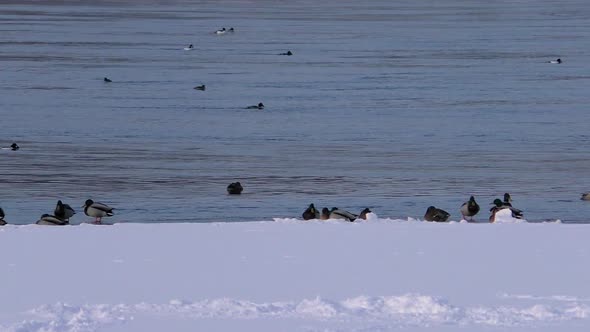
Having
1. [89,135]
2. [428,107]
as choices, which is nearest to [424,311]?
[89,135]

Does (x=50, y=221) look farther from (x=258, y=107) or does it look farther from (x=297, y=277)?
(x=258, y=107)

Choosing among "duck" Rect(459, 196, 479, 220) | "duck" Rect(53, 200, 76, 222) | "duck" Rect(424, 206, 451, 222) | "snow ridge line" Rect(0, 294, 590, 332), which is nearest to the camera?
"snow ridge line" Rect(0, 294, 590, 332)

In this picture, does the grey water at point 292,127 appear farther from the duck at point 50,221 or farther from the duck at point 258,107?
the duck at point 50,221

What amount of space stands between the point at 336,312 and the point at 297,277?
897 mm

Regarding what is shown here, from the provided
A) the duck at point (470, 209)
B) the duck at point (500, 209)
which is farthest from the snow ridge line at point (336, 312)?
the duck at point (470, 209)

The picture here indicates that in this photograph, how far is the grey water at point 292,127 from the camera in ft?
51.9

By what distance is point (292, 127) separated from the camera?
75.6ft

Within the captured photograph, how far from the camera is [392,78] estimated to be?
33094 mm

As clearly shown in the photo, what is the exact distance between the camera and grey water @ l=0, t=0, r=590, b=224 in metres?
15.8

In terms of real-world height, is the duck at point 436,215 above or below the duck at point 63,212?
above

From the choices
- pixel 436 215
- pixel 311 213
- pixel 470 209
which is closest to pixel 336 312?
pixel 436 215

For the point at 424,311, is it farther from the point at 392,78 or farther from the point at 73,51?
the point at 73,51

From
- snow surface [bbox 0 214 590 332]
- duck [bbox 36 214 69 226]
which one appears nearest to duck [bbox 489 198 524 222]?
snow surface [bbox 0 214 590 332]

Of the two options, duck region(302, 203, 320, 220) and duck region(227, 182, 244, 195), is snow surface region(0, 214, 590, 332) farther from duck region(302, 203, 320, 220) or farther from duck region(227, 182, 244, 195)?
duck region(227, 182, 244, 195)
